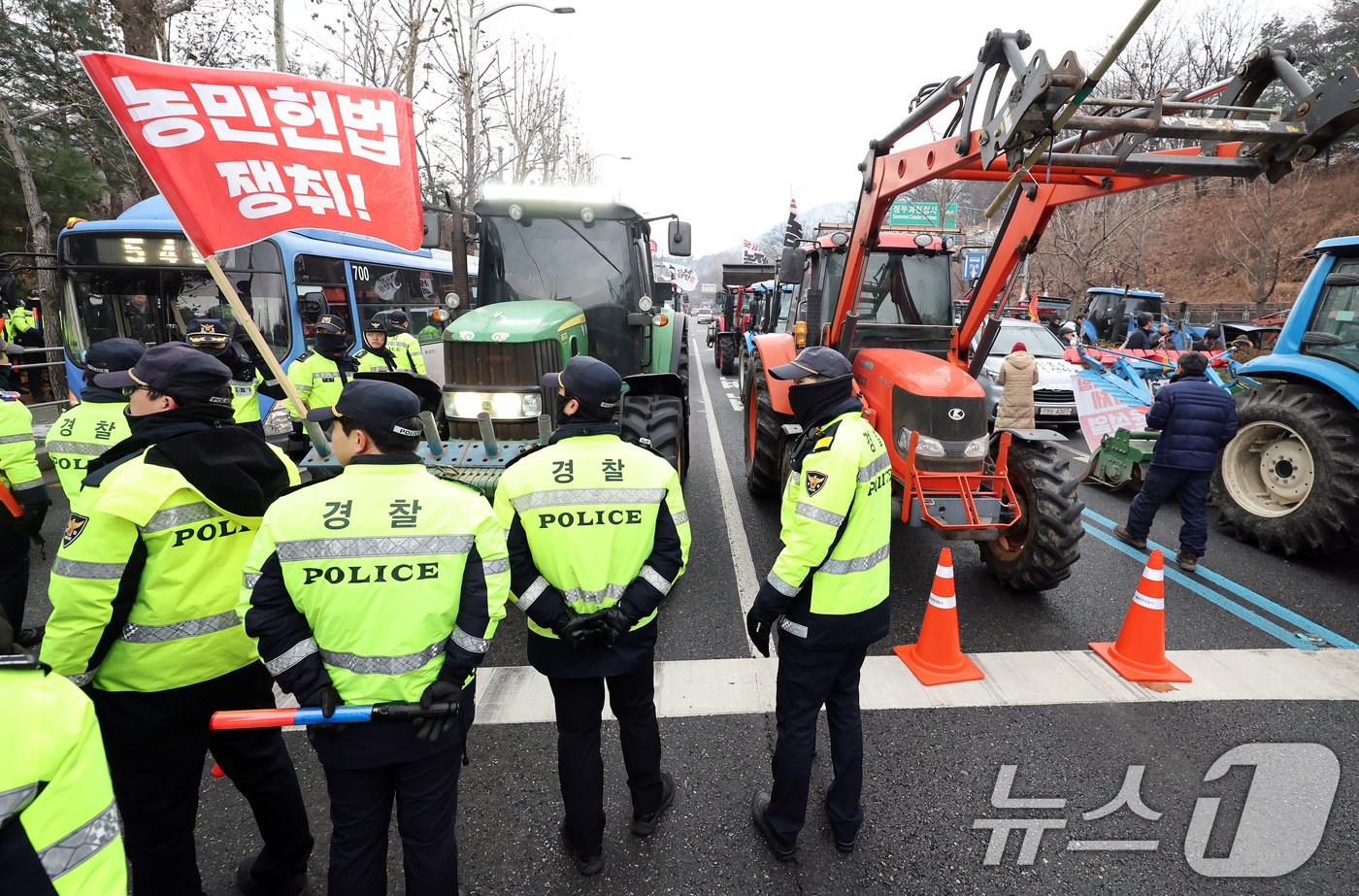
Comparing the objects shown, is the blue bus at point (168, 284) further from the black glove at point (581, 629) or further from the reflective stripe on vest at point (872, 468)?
the reflective stripe on vest at point (872, 468)

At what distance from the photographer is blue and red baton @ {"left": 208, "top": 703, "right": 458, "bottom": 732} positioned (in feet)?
5.80

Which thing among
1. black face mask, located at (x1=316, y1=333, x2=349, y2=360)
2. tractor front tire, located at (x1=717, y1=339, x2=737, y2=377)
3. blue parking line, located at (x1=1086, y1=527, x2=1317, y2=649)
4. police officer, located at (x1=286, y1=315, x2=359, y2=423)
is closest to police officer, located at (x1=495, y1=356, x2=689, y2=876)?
police officer, located at (x1=286, y1=315, x2=359, y2=423)

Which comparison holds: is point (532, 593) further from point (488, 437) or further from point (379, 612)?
point (488, 437)

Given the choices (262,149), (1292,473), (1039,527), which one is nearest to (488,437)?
(262,149)

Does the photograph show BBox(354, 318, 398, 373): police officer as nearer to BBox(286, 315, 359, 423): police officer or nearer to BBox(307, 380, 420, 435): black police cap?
BBox(286, 315, 359, 423): police officer

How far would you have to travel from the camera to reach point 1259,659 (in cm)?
395

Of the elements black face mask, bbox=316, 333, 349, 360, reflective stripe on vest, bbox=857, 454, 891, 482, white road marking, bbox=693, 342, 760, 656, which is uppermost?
black face mask, bbox=316, 333, 349, 360

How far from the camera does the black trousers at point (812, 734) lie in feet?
8.27

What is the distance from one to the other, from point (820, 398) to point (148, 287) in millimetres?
9434

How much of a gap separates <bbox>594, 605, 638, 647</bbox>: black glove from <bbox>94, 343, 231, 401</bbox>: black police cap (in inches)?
60.9

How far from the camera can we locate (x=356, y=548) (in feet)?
5.86

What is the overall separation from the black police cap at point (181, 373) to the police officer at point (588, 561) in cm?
107

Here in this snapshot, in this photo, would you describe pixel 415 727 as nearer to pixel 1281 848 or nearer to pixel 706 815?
pixel 706 815

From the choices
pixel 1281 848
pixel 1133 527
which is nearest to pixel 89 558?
pixel 1281 848
